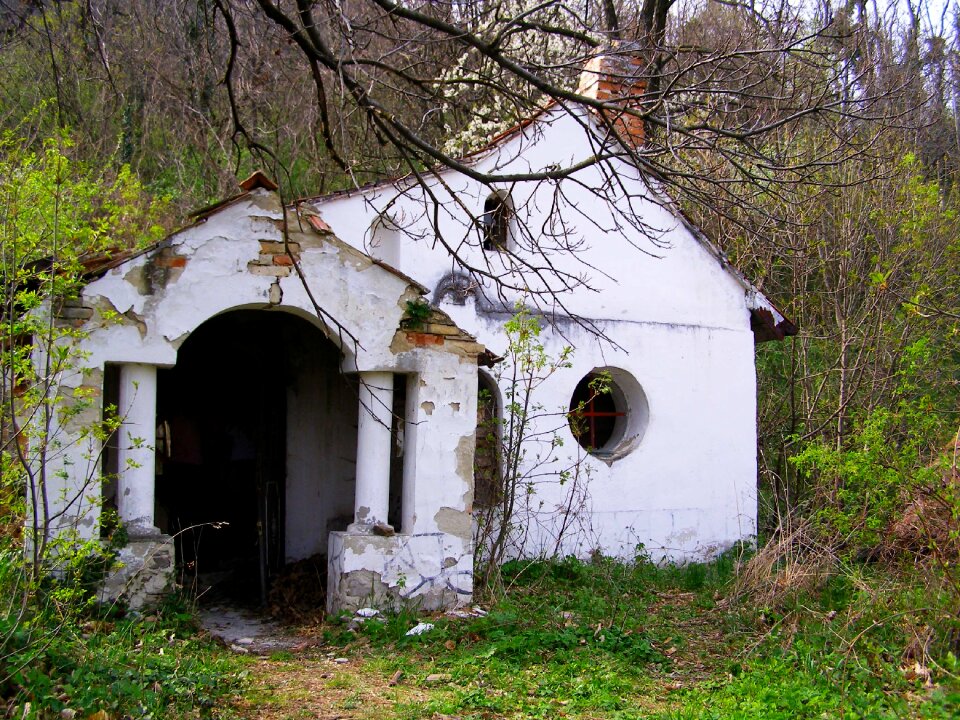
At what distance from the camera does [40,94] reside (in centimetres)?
1140

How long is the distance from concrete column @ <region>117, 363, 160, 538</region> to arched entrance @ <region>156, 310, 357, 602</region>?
2140 millimetres

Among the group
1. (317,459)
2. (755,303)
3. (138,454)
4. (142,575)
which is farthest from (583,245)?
(142,575)

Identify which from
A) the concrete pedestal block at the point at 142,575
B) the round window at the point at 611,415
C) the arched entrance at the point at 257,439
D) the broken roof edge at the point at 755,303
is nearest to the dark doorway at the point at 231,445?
the arched entrance at the point at 257,439

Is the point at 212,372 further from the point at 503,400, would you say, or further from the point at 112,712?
the point at 112,712

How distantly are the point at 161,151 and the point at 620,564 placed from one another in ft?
34.1

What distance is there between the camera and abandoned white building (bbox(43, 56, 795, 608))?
6969 millimetres

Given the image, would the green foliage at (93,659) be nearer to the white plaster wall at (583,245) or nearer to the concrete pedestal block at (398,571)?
the concrete pedestal block at (398,571)

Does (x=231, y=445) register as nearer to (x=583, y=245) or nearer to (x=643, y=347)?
(x=583, y=245)

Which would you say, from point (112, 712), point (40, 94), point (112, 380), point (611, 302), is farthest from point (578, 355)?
point (40, 94)

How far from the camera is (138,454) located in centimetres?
699

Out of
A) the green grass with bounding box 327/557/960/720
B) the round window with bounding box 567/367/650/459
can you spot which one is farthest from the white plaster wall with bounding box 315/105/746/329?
the green grass with bounding box 327/557/960/720

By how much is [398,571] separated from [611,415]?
14.1ft

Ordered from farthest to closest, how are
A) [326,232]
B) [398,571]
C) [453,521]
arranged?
[453,521]
[398,571]
[326,232]

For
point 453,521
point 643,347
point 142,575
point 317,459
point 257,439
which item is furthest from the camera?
point 643,347
